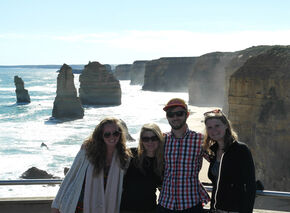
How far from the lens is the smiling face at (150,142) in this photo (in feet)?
12.5

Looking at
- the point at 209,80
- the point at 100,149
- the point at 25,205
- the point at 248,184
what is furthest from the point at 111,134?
the point at 209,80

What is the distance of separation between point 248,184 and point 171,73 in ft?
373

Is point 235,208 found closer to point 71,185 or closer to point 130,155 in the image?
point 130,155

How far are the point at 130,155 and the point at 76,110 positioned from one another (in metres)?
49.8

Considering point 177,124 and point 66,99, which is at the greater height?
point 177,124

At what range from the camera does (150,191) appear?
3.95 m

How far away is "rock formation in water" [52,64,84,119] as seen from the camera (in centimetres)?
5184

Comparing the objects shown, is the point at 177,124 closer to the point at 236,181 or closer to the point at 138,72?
the point at 236,181

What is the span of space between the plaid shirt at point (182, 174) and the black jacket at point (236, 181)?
0.27 metres

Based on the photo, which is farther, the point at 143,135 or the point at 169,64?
the point at 169,64

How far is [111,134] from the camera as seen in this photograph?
3865 mm

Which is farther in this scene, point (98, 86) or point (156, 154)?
point (98, 86)

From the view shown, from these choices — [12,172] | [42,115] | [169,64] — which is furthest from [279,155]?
[169,64]

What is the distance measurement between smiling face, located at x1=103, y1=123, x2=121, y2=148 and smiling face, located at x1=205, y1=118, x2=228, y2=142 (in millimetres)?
959
